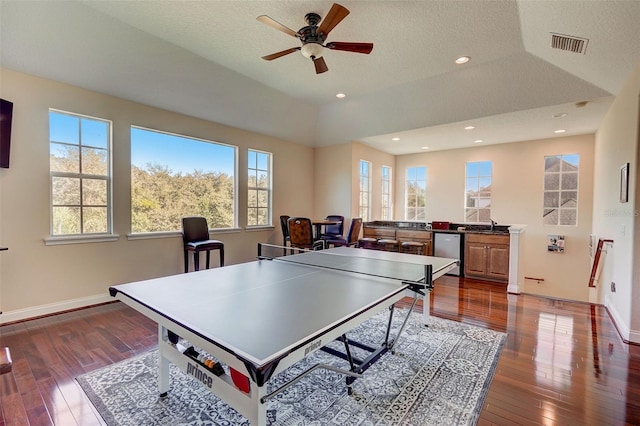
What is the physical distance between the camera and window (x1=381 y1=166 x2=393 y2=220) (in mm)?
7953

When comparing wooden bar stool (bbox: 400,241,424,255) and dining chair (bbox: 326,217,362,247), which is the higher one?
dining chair (bbox: 326,217,362,247)

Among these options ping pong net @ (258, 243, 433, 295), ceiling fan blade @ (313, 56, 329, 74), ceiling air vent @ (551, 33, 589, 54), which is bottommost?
ping pong net @ (258, 243, 433, 295)

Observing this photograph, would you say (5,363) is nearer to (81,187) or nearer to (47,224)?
(47,224)

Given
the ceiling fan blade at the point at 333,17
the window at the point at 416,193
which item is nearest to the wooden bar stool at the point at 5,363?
the ceiling fan blade at the point at 333,17

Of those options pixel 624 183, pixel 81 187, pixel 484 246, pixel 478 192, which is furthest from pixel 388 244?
pixel 81 187

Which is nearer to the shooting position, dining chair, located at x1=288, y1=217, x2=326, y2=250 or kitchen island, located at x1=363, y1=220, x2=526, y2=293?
kitchen island, located at x1=363, y1=220, x2=526, y2=293

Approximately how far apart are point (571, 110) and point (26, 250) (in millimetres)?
7395

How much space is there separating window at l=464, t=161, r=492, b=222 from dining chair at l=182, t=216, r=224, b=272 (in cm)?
593

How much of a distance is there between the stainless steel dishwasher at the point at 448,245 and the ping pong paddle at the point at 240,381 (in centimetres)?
496

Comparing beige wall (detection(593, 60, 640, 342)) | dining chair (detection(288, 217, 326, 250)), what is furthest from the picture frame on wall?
dining chair (detection(288, 217, 326, 250))

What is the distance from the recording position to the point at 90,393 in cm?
198

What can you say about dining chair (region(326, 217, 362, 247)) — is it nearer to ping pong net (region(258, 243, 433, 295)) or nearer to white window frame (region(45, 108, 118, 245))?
ping pong net (region(258, 243, 433, 295))

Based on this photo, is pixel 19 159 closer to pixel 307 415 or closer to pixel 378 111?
pixel 307 415

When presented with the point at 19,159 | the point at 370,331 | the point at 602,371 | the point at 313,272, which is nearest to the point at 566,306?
the point at 602,371
